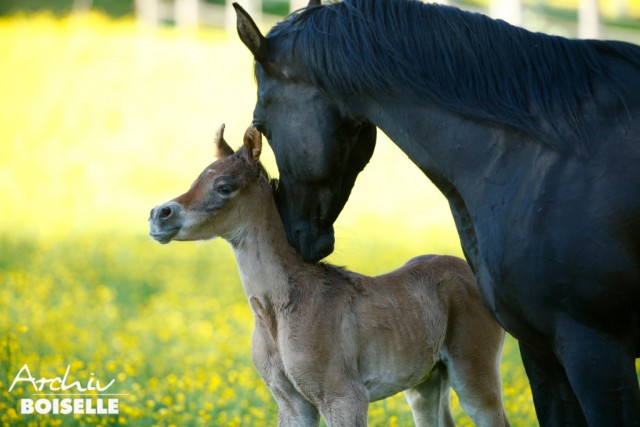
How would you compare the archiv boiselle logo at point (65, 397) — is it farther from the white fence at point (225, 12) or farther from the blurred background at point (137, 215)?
the white fence at point (225, 12)

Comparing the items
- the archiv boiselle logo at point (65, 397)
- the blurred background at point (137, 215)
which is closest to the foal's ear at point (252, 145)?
the blurred background at point (137, 215)

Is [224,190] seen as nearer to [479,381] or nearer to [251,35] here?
[251,35]

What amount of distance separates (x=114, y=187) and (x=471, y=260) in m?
11.8

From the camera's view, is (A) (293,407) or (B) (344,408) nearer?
(B) (344,408)

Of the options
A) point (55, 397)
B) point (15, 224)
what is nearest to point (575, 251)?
point (55, 397)

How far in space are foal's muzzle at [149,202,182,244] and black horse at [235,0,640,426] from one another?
51cm

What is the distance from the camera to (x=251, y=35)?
155 inches

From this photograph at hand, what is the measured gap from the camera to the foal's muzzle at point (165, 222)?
4.21 m

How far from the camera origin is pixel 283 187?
4.20 m

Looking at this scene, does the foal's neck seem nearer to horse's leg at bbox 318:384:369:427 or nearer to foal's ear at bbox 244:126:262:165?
foal's ear at bbox 244:126:262:165

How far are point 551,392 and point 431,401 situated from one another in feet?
3.73

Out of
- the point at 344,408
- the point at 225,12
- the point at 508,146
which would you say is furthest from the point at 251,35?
the point at 225,12

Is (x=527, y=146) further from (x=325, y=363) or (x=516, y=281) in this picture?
(x=325, y=363)

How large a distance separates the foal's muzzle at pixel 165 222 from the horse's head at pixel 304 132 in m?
0.52
